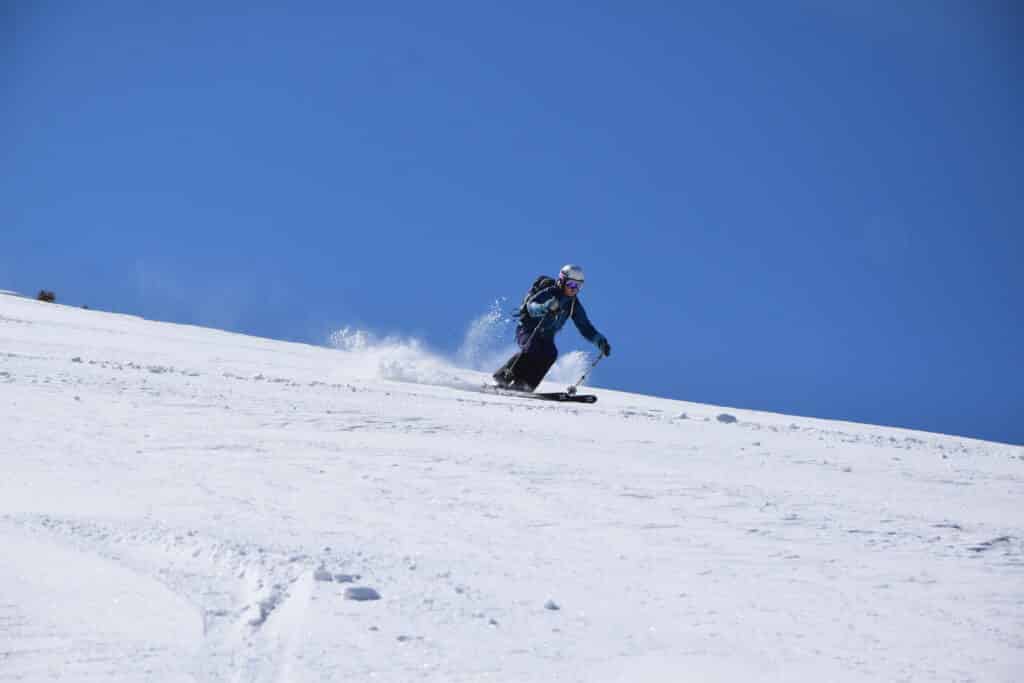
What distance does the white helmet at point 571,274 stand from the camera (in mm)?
14523

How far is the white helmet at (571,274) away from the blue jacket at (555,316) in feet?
0.61

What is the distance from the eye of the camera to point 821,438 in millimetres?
8844

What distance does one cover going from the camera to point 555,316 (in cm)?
1475

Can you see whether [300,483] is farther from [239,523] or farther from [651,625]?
[651,625]

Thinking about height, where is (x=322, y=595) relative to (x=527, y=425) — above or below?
below

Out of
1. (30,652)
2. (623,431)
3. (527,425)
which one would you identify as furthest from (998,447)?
(30,652)

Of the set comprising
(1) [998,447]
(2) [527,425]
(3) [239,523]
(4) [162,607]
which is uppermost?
(1) [998,447]

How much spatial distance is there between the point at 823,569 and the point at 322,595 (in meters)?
1.97

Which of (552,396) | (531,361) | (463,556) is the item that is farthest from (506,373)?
(463,556)

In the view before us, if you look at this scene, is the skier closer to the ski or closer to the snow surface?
the ski

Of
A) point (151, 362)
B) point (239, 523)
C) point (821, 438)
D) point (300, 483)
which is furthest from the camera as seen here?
point (151, 362)

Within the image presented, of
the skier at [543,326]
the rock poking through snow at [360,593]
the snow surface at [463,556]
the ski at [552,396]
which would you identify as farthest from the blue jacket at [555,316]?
the rock poking through snow at [360,593]

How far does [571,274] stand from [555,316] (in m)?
0.77

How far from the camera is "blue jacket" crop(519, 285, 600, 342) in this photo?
1462 centimetres
